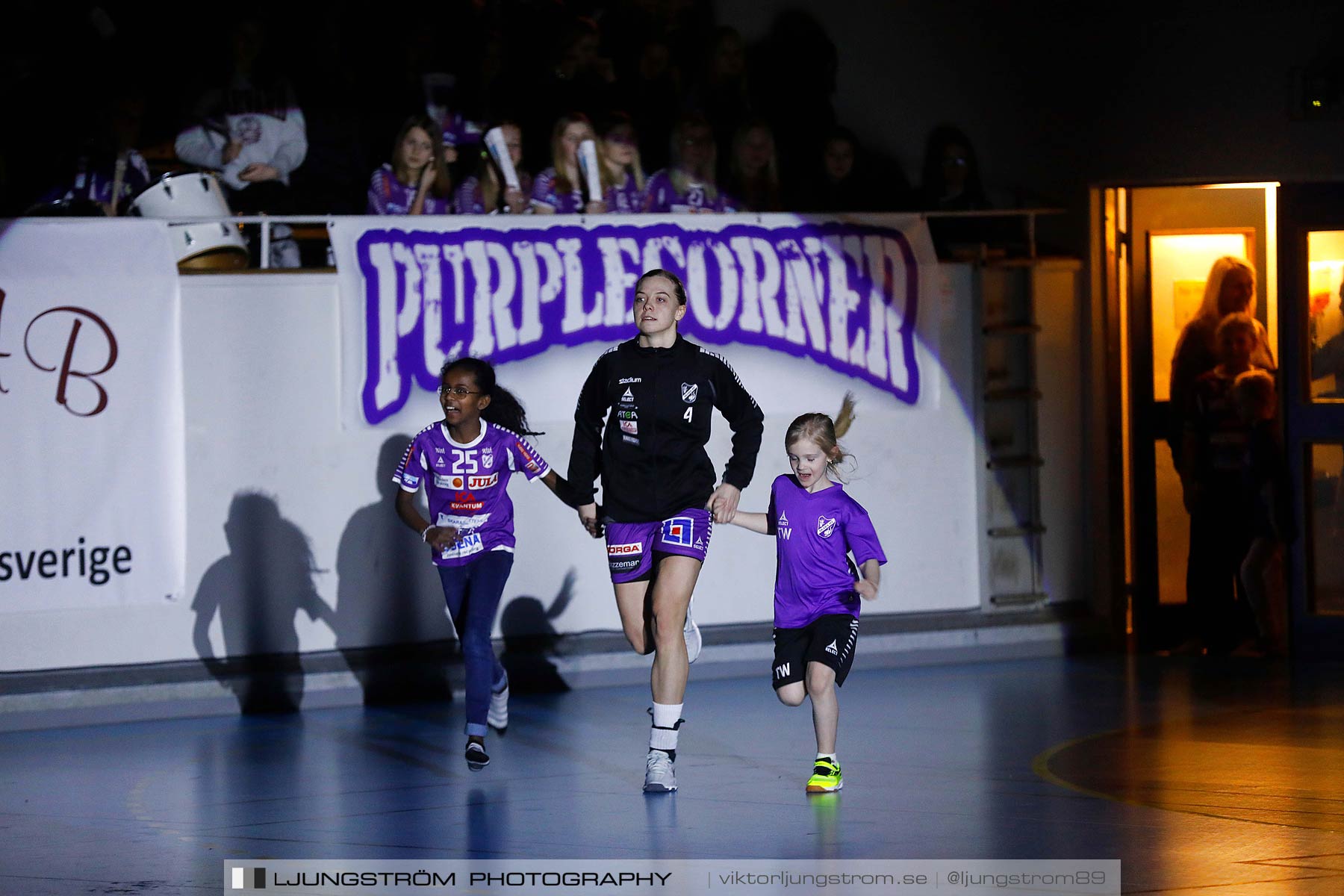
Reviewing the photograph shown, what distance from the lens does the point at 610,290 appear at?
11188 millimetres

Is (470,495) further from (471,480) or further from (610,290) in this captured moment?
(610,290)

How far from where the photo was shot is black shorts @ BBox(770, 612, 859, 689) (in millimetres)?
7301

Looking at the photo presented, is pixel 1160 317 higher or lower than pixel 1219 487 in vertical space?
higher

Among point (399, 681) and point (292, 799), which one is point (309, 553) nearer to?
point (399, 681)

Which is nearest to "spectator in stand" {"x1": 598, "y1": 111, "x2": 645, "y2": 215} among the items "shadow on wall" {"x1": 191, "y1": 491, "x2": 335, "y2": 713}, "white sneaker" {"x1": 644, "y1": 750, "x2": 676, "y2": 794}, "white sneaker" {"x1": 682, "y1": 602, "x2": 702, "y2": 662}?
"shadow on wall" {"x1": 191, "y1": 491, "x2": 335, "y2": 713}

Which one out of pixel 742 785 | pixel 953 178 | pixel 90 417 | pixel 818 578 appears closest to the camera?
pixel 818 578

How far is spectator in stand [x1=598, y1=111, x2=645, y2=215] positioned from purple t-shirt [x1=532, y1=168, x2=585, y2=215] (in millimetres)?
229

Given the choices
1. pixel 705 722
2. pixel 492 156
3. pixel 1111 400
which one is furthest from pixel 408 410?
pixel 1111 400

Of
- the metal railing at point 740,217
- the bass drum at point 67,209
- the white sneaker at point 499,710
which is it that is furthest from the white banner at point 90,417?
the white sneaker at point 499,710

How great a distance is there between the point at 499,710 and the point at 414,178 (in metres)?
3.82

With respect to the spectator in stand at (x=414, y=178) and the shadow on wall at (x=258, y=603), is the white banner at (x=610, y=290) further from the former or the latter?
the shadow on wall at (x=258, y=603)

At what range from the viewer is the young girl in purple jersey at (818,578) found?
24.0 ft

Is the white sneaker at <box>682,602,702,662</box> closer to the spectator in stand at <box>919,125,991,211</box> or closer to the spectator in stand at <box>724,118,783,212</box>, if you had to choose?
the spectator in stand at <box>724,118,783,212</box>

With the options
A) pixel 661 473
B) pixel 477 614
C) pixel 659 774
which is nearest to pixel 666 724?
pixel 659 774
